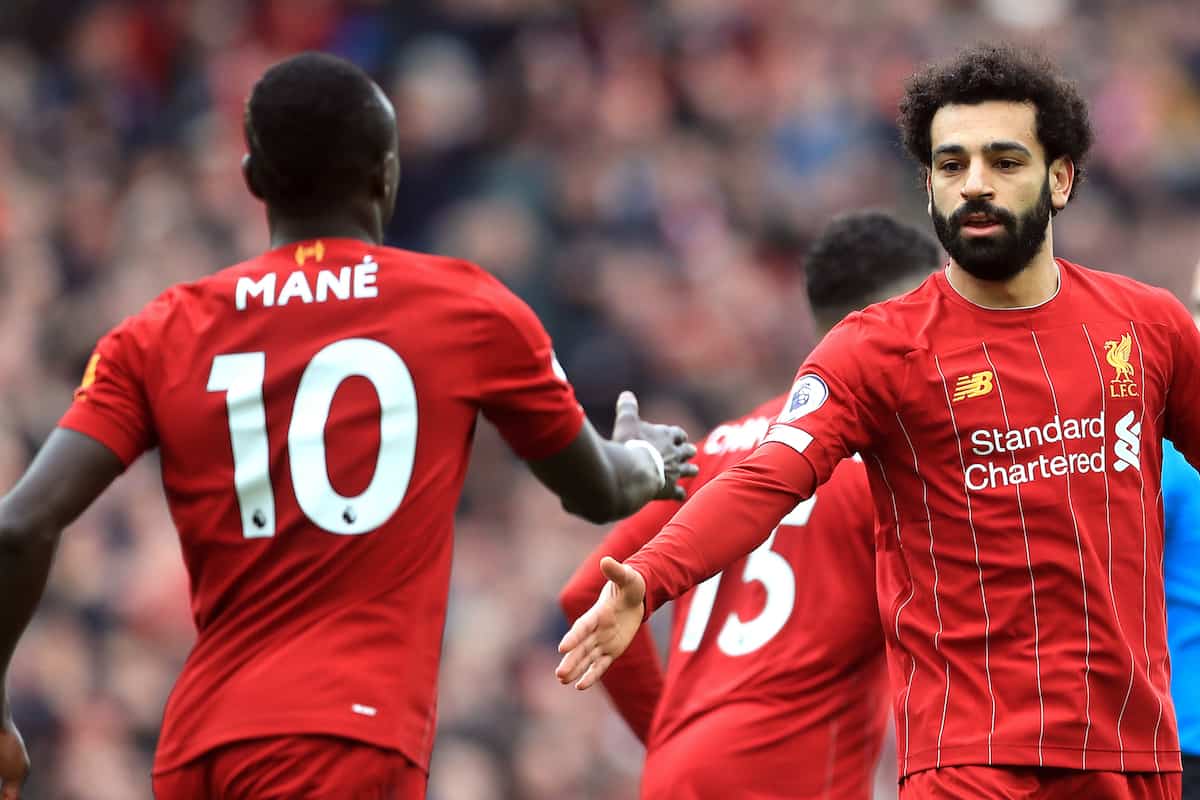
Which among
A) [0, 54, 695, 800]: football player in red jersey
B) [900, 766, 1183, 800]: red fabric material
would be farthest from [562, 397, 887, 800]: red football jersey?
[0, 54, 695, 800]: football player in red jersey

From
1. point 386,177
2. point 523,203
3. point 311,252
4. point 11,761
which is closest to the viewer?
point 311,252

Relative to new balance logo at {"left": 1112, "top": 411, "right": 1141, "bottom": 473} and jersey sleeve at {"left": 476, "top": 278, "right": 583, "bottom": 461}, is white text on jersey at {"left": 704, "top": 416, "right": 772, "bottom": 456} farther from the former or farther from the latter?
new balance logo at {"left": 1112, "top": 411, "right": 1141, "bottom": 473}

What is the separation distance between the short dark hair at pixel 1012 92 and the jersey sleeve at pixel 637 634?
1.39 metres

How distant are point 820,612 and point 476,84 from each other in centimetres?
861

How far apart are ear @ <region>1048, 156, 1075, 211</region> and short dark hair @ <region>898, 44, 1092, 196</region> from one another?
2 cm

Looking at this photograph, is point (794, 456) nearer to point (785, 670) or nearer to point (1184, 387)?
point (1184, 387)

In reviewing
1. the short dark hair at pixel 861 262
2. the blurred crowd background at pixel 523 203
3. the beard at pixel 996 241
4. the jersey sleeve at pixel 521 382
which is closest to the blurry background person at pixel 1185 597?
the short dark hair at pixel 861 262

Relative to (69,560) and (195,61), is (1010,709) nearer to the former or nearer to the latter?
(69,560)

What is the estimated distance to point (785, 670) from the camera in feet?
16.8

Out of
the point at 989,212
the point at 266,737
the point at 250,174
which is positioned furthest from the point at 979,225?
the point at 266,737

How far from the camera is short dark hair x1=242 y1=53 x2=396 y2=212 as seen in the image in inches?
171

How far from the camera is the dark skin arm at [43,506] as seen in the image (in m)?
4.11

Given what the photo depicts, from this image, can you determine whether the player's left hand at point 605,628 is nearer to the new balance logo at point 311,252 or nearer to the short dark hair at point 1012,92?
the new balance logo at point 311,252

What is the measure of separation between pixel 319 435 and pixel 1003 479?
4.75 ft
